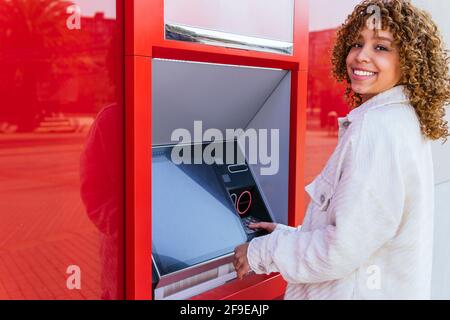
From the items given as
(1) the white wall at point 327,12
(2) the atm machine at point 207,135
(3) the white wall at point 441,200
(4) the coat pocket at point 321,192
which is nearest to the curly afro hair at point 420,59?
(4) the coat pocket at point 321,192

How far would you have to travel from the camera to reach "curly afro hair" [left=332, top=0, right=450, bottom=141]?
158 centimetres

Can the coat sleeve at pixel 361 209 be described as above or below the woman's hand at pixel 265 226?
above

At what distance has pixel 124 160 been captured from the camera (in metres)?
1.68

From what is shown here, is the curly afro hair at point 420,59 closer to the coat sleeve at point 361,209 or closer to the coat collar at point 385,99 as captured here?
the coat collar at point 385,99

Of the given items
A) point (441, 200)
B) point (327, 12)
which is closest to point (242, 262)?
point (327, 12)

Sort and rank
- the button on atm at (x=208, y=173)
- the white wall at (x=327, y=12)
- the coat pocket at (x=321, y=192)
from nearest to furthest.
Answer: the coat pocket at (x=321, y=192) → the button on atm at (x=208, y=173) → the white wall at (x=327, y=12)

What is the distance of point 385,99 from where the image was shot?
5.23 feet

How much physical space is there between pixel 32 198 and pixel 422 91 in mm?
1275

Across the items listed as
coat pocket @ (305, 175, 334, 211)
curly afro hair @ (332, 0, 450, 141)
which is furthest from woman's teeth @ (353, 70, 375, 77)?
coat pocket @ (305, 175, 334, 211)

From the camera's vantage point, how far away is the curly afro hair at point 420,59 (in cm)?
158

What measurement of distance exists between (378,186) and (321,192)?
0.69 feet
